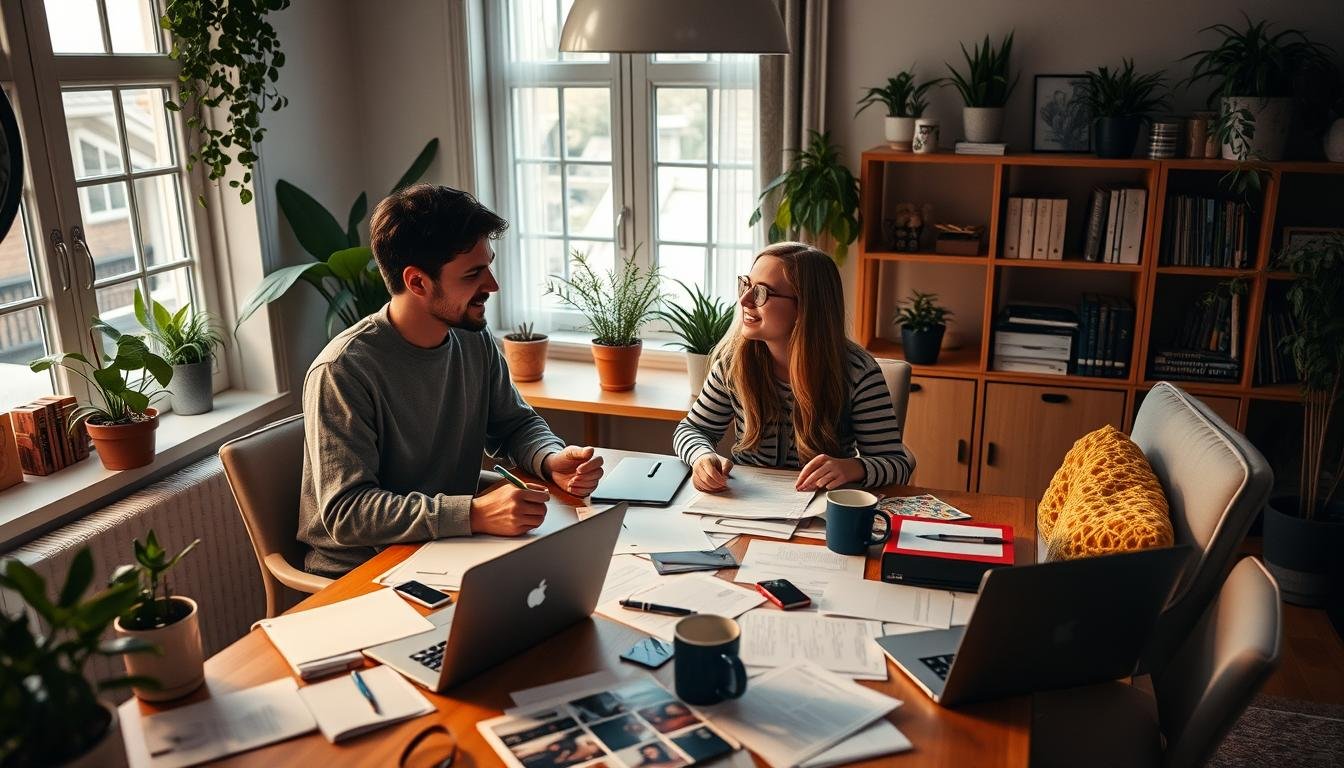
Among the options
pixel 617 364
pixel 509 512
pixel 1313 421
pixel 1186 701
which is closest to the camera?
pixel 1186 701

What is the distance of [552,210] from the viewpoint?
4105 mm

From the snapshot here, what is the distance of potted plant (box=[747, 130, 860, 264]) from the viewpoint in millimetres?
3424

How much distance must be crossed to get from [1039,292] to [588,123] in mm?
1734

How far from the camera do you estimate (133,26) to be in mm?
3029

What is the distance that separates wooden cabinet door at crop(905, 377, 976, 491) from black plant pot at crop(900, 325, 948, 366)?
7cm

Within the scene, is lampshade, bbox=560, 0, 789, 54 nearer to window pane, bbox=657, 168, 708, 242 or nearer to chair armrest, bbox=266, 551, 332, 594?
chair armrest, bbox=266, 551, 332, 594

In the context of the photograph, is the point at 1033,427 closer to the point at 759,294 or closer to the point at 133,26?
the point at 759,294

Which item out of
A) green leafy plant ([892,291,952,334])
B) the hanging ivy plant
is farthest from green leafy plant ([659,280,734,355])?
the hanging ivy plant

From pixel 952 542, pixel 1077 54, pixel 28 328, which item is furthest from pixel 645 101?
pixel 952 542

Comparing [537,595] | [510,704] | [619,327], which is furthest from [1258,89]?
[510,704]

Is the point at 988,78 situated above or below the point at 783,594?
above

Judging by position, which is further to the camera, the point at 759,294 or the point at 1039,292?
the point at 1039,292

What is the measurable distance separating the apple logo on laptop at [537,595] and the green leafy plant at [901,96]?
243 centimetres

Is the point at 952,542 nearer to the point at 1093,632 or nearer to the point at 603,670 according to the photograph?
the point at 1093,632
